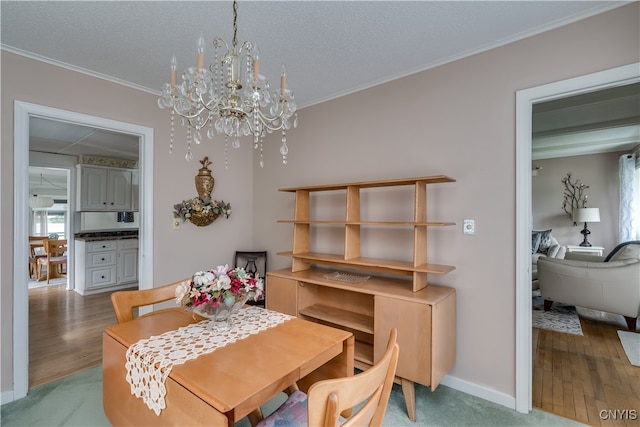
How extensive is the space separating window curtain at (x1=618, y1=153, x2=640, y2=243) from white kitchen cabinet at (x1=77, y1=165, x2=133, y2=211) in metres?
8.85

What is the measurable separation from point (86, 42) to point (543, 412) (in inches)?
155

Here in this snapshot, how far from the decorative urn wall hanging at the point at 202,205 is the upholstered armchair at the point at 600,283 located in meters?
3.97

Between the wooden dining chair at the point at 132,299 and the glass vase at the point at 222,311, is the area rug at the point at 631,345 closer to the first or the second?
the glass vase at the point at 222,311

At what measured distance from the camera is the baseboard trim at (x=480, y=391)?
2.03m

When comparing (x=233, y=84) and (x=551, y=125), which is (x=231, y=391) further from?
(x=551, y=125)

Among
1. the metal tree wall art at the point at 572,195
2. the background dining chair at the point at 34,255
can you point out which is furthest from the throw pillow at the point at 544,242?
the background dining chair at the point at 34,255

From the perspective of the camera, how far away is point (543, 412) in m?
1.97

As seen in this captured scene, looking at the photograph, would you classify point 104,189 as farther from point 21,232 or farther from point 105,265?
point 21,232

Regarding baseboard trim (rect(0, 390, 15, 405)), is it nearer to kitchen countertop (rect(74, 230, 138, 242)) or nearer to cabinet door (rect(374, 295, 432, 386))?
cabinet door (rect(374, 295, 432, 386))

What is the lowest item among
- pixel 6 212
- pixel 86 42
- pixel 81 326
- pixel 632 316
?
pixel 81 326

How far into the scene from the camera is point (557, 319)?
370cm

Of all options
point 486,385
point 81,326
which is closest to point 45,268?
point 81,326

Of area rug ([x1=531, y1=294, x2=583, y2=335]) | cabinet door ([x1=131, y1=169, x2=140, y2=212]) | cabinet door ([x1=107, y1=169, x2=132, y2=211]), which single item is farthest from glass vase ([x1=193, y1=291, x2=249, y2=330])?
cabinet door ([x1=131, y1=169, x2=140, y2=212])

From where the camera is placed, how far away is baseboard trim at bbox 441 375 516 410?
2.03m
